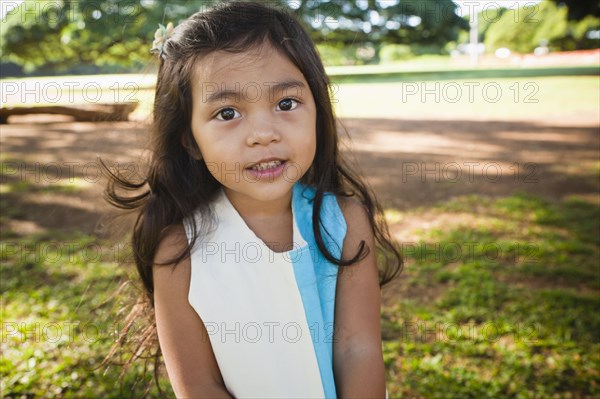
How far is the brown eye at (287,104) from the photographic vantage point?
5.06 ft

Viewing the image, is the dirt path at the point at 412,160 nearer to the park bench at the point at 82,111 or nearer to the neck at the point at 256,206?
the park bench at the point at 82,111

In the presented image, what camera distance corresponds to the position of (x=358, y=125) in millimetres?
9812

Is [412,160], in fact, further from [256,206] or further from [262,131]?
[262,131]

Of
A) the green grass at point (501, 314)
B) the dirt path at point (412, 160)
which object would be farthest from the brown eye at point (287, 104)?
the dirt path at point (412, 160)

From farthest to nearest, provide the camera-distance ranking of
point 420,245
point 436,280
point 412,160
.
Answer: point 412,160
point 420,245
point 436,280

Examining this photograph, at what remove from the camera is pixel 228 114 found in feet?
4.95

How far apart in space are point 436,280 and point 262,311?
6.21 feet

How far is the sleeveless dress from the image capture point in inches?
60.7

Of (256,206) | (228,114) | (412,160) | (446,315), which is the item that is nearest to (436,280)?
(446,315)

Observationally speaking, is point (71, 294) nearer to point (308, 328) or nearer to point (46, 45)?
point (308, 328)

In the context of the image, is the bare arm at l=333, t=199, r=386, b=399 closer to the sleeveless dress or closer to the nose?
the sleeveless dress

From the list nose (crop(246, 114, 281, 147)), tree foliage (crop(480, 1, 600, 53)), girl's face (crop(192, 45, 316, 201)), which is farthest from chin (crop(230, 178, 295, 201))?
tree foliage (crop(480, 1, 600, 53))

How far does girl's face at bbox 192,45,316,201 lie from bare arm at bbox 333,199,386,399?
1.18 ft

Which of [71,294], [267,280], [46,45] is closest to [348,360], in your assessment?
[267,280]
